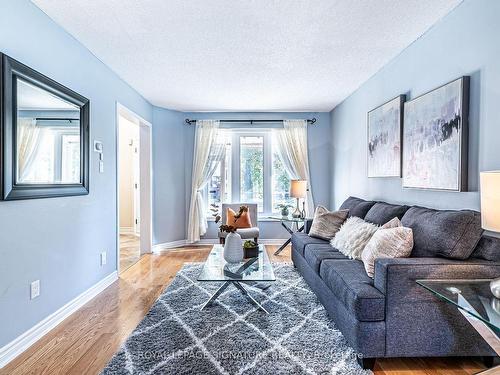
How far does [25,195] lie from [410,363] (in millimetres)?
2849

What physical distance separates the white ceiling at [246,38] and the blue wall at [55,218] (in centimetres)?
20

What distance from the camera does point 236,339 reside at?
2.21 metres

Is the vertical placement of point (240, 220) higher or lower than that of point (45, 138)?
lower

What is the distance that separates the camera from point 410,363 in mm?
1938

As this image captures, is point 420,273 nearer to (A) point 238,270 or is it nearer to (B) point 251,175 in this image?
(A) point 238,270

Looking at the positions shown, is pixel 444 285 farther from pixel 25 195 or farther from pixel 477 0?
pixel 25 195

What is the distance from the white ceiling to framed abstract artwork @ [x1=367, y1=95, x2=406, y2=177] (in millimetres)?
526

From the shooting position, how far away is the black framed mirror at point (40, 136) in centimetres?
201

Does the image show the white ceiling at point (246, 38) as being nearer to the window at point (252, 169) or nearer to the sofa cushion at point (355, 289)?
the window at point (252, 169)

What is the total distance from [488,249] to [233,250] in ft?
6.30

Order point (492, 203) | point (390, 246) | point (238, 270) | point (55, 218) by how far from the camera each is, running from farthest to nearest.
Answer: point (238, 270) < point (55, 218) < point (390, 246) < point (492, 203)

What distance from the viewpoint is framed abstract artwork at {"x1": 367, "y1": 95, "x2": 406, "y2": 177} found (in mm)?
3123

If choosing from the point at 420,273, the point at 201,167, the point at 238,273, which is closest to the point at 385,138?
the point at 420,273

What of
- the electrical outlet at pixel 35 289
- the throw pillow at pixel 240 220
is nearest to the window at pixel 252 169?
the throw pillow at pixel 240 220
